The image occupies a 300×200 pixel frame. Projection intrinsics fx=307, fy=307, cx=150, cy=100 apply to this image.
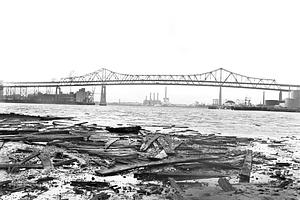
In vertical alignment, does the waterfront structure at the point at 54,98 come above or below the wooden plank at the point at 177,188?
above

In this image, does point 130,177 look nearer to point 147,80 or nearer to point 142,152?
point 142,152

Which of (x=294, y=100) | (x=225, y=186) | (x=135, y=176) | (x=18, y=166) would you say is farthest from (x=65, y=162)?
(x=294, y=100)

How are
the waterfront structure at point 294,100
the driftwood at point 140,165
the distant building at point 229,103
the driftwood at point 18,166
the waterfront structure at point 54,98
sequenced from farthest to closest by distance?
the distant building at point 229,103 < the waterfront structure at point 54,98 < the waterfront structure at point 294,100 < the driftwood at point 18,166 < the driftwood at point 140,165

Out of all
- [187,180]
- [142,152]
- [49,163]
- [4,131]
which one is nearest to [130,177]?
[187,180]

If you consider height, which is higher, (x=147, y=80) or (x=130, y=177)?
(x=147, y=80)

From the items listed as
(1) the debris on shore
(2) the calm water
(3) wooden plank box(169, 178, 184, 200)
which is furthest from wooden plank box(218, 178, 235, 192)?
(2) the calm water

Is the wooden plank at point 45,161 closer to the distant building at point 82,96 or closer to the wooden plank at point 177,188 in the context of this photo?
the wooden plank at point 177,188

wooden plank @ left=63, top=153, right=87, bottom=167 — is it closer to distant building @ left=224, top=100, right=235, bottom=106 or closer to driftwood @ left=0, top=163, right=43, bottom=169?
driftwood @ left=0, top=163, right=43, bottom=169

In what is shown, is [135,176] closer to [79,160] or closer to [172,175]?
[172,175]

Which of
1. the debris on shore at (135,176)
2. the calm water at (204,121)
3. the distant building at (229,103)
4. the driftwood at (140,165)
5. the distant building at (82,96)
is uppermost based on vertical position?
the distant building at (82,96)

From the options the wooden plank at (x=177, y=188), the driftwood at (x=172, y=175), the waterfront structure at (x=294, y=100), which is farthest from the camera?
the waterfront structure at (x=294, y=100)

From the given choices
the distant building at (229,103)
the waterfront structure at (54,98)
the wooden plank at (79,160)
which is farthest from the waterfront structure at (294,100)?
the wooden plank at (79,160)
